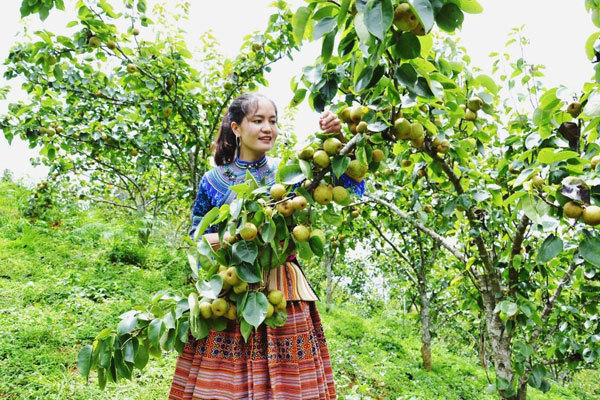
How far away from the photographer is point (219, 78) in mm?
3463

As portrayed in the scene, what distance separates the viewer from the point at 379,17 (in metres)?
0.69

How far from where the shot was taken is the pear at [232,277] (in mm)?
1136

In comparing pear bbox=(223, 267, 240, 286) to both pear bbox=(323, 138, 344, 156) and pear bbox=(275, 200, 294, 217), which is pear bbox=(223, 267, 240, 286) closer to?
pear bbox=(275, 200, 294, 217)

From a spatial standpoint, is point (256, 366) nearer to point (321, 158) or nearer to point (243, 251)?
point (243, 251)

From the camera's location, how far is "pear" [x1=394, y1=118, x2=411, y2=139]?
44.0 inches

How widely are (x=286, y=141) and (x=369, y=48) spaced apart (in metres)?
4.63

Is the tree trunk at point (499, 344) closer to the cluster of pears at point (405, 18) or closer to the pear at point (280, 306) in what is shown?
the pear at point (280, 306)

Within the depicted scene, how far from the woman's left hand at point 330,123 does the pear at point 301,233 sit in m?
0.33

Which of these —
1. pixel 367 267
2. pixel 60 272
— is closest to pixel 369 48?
pixel 60 272

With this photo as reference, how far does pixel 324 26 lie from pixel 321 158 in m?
0.37

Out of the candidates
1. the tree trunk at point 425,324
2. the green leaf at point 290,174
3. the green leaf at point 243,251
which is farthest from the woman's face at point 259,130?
the tree trunk at point 425,324

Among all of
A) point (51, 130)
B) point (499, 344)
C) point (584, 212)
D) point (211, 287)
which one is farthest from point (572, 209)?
point (51, 130)

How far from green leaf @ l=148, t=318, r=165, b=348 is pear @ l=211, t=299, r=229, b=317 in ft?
0.51

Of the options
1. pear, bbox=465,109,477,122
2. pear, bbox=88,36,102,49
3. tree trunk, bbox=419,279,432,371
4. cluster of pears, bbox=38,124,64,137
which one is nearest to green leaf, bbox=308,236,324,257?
pear, bbox=465,109,477,122
